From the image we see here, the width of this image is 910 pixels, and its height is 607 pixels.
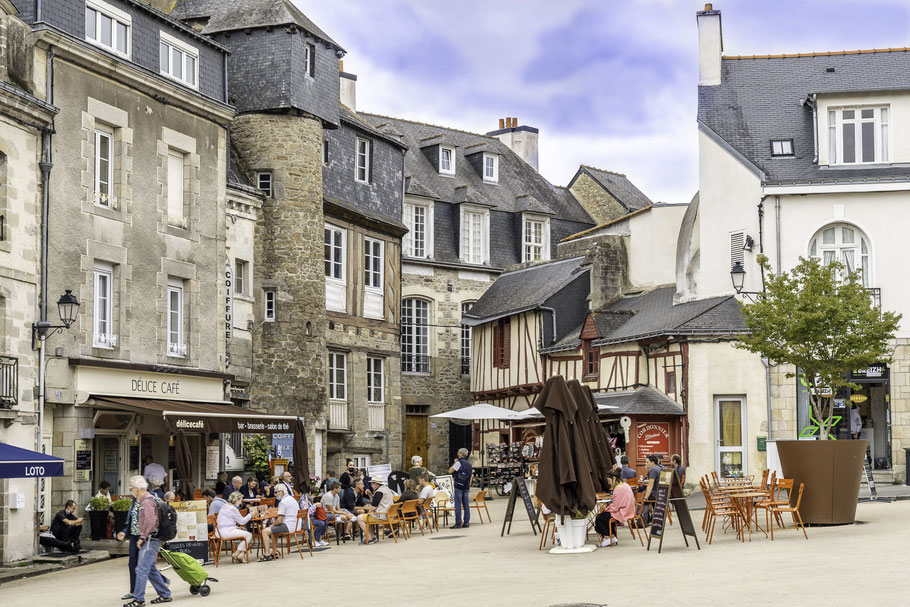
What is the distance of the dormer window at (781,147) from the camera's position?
25.7m

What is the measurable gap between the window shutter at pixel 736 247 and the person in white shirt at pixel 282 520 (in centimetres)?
1245

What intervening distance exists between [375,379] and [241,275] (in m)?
6.30

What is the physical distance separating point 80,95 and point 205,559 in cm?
763

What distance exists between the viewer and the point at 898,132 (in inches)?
974

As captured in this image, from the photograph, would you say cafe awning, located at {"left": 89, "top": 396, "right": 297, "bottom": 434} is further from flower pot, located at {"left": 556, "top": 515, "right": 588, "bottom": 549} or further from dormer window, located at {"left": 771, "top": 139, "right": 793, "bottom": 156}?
dormer window, located at {"left": 771, "top": 139, "right": 793, "bottom": 156}

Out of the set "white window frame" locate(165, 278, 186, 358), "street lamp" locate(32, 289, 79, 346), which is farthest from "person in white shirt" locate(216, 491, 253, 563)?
"white window frame" locate(165, 278, 186, 358)

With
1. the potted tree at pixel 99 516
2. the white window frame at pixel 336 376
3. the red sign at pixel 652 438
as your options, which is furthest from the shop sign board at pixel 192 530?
the white window frame at pixel 336 376

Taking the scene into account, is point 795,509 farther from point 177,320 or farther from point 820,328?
point 177,320

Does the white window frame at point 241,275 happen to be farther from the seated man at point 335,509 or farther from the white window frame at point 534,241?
the white window frame at point 534,241

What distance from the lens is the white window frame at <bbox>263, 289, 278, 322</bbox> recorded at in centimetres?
2469

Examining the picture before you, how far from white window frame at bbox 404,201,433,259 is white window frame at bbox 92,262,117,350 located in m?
14.8

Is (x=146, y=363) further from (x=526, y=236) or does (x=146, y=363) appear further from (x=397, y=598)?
(x=526, y=236)

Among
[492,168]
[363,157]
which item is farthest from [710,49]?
[492,168]

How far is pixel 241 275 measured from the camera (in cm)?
2450
